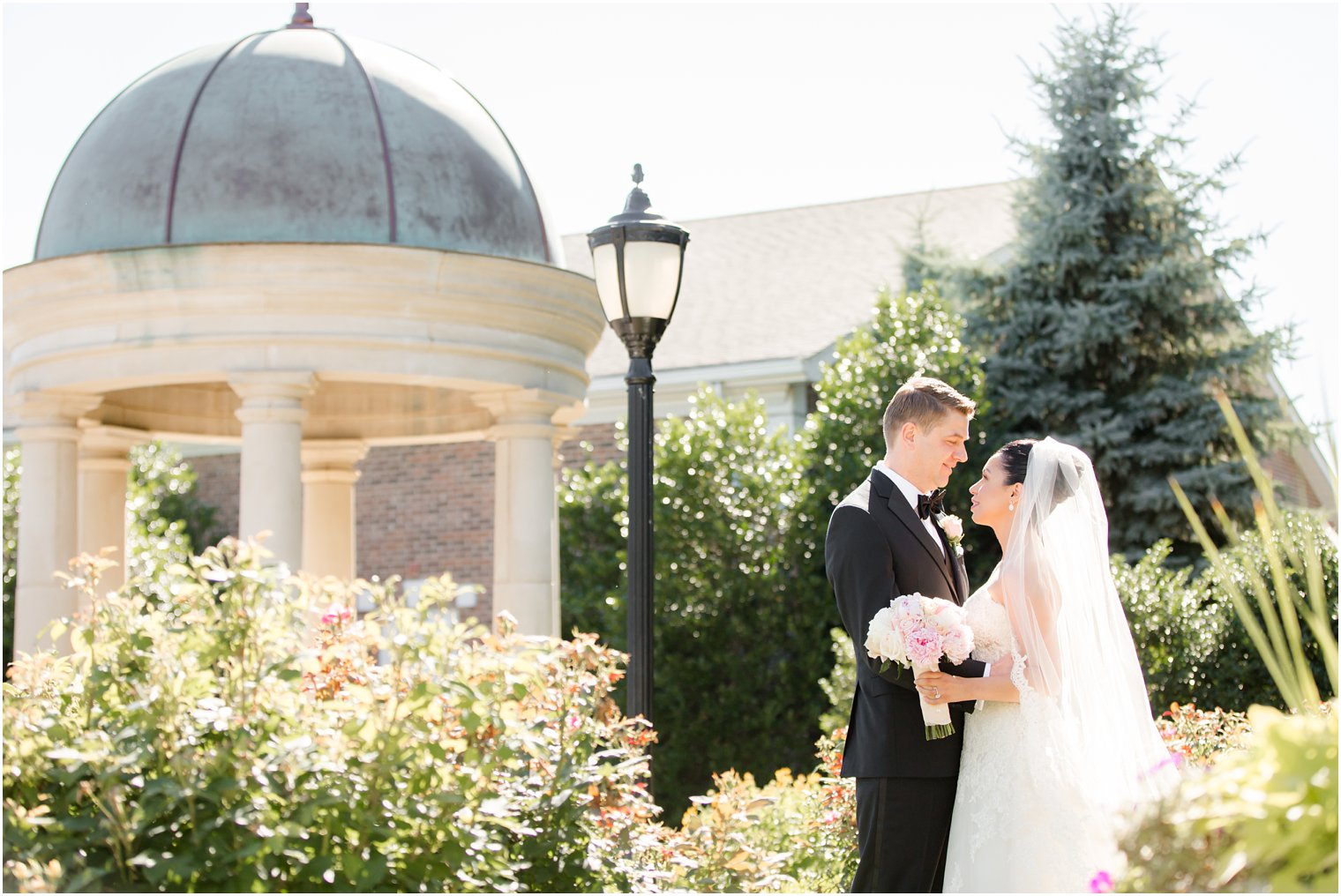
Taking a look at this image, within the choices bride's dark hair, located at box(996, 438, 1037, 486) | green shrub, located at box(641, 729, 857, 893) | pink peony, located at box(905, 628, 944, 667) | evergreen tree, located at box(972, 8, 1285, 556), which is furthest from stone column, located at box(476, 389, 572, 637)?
evergreen tree, located at box(972, 8, 1285, 556)

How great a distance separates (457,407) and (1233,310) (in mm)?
8697

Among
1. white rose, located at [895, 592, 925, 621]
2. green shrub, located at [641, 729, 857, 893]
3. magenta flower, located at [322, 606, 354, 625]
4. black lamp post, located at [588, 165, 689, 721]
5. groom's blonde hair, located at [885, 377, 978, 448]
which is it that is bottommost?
green shrub, located at [641, 729, 857, 893]

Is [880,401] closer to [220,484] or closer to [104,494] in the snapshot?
[104,494]

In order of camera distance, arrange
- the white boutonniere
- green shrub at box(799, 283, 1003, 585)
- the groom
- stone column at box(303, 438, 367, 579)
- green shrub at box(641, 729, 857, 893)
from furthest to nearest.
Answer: green shrub at box(799, 283, 1003, 585) < stone column at box(303, 438, 367, 579) < green shrub at box(641, 729, 857, 893) < the white boutonniere < the groom

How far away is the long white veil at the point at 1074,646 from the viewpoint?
480 cm

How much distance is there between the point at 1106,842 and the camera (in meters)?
4.63

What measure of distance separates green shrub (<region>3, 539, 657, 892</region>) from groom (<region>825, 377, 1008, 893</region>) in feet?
3.53

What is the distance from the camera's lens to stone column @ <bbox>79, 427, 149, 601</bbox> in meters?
10.7

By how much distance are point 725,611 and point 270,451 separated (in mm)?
6751

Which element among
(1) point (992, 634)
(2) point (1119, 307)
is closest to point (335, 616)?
(1) point (992, 634)

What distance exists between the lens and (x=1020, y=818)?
4707 millimetres

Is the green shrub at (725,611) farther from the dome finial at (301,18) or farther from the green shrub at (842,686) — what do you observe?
the dome finial at (301,18)

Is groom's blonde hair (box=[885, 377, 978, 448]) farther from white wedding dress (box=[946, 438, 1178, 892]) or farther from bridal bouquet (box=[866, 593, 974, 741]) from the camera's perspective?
bridal bouquet (box=[866, 593, 974, 741])

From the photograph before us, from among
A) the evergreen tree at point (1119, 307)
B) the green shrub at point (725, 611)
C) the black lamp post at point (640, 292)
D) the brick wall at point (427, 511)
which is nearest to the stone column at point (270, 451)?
the black lamp post at point (640, 292)
